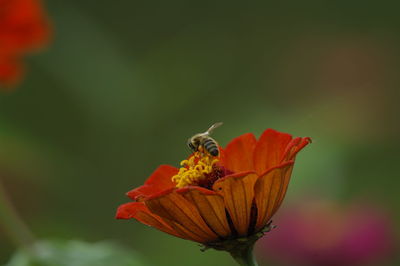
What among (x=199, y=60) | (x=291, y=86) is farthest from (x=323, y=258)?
(x=291, y=86)

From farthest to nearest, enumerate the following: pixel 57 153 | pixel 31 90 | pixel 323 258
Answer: pixel 31 90, pixel 57 153, pixel 323 258

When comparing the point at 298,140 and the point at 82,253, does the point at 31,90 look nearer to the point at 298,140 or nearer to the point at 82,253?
the point at 82,253

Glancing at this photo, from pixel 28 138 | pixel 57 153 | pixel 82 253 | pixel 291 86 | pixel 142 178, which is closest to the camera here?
pixel 82 253

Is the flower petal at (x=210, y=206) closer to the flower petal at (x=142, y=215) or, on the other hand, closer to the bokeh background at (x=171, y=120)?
the flower petal at (x=142, y=215)

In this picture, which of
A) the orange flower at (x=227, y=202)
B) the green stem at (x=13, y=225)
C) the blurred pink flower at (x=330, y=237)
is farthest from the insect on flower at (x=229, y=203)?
the blurred pink flower at (x=330, y=237)

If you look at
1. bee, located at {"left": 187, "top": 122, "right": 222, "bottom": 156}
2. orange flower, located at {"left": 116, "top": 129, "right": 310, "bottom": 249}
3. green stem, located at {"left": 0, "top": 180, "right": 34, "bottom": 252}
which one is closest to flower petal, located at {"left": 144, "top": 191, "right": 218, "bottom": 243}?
orange flower, located at {"left": 116, "top": 129, "right": 310, "bottom": 249}

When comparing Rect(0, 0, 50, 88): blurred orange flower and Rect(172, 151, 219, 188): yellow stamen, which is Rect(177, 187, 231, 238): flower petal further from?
Rect(0, 0, 50, 88): blurred orange flower

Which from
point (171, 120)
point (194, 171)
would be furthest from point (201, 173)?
point (171, 120)
